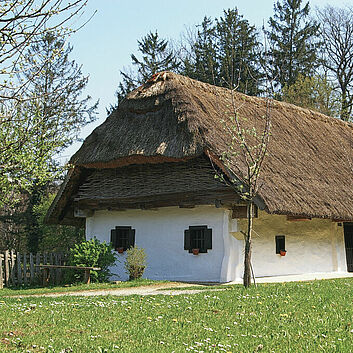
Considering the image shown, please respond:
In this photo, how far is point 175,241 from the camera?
1639cm

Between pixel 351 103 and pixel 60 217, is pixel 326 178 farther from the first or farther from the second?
pixel 351 103

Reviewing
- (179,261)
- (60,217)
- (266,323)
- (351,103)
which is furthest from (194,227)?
(351,103)

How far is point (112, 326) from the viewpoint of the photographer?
699 cm

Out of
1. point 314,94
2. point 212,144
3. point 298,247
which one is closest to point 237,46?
point 314,94

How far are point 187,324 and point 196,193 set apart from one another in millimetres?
8573

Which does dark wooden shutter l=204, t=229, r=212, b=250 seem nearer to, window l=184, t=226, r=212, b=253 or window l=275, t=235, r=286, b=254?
window l=184, t=226, r=212, b=253

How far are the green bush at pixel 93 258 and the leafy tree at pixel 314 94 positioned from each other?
19.8 m

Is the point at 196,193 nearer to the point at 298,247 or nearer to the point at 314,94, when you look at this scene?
the point at 298,247

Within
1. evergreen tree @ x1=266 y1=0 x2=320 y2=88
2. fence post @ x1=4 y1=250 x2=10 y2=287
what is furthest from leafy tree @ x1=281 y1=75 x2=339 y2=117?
A: fence post @ x1=4 y1=250 x2=10 y2=287

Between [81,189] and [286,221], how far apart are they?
269 inches

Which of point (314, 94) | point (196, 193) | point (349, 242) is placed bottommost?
point (349, 242)

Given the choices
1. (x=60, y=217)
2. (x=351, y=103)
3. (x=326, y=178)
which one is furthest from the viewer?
(x=351, y=103)

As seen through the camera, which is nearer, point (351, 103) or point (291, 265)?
point (291, 265)

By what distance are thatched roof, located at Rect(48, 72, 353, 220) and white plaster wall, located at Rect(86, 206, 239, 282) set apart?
177 cm
